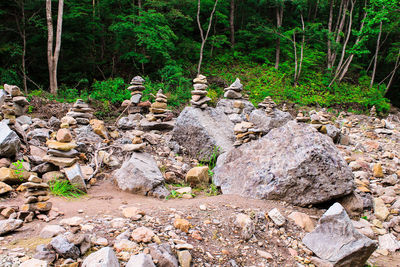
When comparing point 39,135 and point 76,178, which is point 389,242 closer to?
point 76,178

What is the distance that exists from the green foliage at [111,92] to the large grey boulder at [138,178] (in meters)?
6.63

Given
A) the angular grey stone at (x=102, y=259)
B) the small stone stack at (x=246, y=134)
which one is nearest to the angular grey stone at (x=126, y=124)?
the small stone stack at (x=246, y=134)

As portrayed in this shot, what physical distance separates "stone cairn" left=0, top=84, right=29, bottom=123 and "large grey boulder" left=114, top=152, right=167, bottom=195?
2732mm

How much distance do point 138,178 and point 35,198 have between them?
141cm

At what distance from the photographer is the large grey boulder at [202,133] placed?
5742mm

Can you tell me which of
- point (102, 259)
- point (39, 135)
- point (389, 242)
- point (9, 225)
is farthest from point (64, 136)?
point (389, 242)

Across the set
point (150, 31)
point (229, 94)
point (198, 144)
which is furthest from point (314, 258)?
point (150, 31)

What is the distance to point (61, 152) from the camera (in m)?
3.85

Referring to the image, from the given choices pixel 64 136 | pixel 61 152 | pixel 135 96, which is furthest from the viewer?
pixel 135 96

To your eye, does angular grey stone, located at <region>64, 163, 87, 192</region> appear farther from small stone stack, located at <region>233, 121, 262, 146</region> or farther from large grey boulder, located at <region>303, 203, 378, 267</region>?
large grey boulder, located at <region>303, 203, 378, 267</region>

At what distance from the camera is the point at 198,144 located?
19.2 ft

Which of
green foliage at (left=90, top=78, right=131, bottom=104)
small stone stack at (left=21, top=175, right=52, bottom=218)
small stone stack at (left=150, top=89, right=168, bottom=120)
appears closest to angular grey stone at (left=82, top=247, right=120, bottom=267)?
small stone stack at (left=21, top=175, right=52, bottom=218)

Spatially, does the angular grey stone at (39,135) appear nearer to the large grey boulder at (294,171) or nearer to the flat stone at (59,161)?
the flat stone at (59,161)

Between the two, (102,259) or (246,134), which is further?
(246,134)
